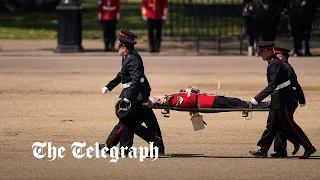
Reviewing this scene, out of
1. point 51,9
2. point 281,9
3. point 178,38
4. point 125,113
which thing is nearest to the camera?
point 125,113

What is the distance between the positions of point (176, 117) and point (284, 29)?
597 inches

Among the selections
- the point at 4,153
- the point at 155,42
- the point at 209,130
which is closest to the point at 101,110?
the point at 209,130

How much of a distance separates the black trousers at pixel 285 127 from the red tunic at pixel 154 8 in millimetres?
13896

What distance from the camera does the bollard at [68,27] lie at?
27812mm

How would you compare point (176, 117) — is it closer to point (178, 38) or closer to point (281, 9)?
point (281, 9)

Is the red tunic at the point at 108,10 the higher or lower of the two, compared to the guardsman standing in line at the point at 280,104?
lower

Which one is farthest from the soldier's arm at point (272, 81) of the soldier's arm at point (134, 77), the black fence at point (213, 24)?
the black fence at point (213, 24)

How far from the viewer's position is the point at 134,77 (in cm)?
1407

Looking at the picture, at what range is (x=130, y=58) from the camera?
1418 centimetres

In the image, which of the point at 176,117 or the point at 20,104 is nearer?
the point at 176,117

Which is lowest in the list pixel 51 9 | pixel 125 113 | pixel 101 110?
pixel 51 9

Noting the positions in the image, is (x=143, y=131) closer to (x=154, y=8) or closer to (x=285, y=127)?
(x=285, y=127)

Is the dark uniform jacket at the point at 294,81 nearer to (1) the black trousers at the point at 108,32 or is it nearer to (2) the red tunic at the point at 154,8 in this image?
(2) the red tunic at the point at 154,8

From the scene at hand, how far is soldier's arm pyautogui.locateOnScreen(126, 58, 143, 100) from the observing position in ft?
46.0
